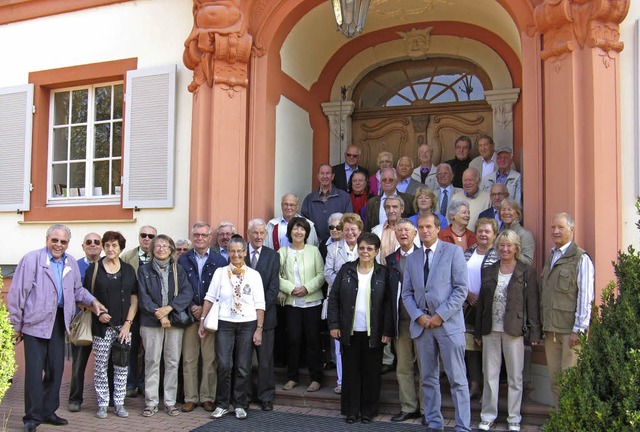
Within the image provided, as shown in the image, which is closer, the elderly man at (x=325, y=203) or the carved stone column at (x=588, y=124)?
the carved stone column at (x=588, y=124)

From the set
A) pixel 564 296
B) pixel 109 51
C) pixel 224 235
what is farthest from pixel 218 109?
pixel 564 296

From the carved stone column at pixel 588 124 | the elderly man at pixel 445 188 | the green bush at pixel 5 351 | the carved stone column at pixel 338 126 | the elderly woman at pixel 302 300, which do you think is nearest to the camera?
the green bush at pixel 5 351

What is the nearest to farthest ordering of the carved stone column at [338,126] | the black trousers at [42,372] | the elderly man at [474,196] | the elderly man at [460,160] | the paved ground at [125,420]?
the black trousers at [42,372], the paved ground at [125,420], the elderly man at [474,196], the elderly man at [460,160], the carved stone column at [338,126]

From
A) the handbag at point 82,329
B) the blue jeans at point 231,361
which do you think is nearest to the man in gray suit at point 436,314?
the blue jeans at point 231,361

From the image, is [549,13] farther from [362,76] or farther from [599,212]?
[362,76]

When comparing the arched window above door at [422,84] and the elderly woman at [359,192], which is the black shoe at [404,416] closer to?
the elderly woman at [359,192]

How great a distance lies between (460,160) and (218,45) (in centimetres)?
314

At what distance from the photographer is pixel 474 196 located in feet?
23.1

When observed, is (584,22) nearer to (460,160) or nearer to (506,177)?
(506,177)

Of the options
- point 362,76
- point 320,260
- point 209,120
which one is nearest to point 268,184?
point 209,120

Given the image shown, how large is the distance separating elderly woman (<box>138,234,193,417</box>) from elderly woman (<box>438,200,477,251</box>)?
8.26 feet

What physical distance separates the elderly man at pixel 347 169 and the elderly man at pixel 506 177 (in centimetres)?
159

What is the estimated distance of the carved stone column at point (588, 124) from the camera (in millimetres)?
6109

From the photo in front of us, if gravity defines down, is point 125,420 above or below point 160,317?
below
